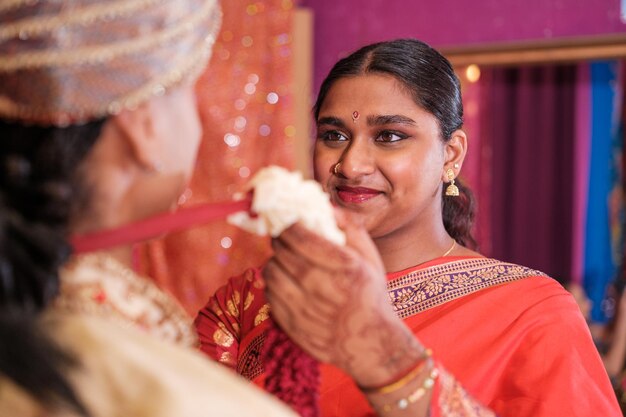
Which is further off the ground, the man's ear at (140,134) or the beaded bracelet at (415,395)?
the man's ear at (140,134)

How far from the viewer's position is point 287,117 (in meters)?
3.69

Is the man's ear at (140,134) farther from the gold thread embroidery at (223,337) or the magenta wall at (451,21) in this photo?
the magenta wall at (451,21)

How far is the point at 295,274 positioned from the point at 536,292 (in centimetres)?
77

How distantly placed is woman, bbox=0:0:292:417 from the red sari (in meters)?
0.65

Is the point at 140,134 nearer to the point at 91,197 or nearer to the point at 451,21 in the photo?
the point at 91,197

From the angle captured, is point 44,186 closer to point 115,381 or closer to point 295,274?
point 115,381

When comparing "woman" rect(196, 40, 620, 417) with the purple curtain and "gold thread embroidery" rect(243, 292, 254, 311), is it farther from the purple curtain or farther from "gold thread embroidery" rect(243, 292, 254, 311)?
the purple curtain

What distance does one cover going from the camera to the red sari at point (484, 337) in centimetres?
151

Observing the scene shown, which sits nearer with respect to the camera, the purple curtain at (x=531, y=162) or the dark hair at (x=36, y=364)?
the dark hair at (x=36, y=364)

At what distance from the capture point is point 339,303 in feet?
3.63

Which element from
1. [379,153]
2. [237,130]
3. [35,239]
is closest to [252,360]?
[379,153]

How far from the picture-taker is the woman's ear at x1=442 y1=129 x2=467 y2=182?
1.86 meters

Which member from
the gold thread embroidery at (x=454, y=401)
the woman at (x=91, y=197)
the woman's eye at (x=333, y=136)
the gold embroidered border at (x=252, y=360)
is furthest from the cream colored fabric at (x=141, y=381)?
the woman's eye at (x=333, y=136)

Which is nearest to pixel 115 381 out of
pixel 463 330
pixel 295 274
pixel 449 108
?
pixel 295 274
